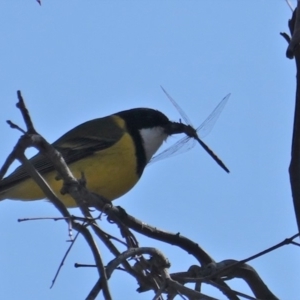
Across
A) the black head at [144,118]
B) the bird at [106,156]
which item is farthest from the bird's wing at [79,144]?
the black head at [144,118]

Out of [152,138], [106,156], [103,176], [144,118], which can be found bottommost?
[103,176]

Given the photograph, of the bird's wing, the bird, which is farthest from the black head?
the bird's wing

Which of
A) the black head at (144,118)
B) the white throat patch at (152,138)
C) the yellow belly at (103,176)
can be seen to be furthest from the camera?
the black head at (144,118)

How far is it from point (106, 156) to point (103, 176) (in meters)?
0.29

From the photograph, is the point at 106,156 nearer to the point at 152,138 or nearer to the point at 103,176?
the point at 103,176

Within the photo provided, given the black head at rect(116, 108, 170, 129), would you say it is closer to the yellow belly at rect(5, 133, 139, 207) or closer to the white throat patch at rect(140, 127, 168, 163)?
the white throat patch at rect(140, 127, 168, 163)

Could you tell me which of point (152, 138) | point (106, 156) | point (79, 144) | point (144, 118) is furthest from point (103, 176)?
point (144, 118)

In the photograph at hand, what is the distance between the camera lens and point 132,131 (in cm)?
853

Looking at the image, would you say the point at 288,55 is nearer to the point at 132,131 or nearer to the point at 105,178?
the point at 105,178

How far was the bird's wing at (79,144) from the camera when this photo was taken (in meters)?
7.71

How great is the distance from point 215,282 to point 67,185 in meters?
0.98

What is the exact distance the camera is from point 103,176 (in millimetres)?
7602

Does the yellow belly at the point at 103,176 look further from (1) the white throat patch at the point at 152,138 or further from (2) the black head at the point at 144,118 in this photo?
(2) the black head at the point at 144,118

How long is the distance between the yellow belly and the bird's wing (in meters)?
0.07
